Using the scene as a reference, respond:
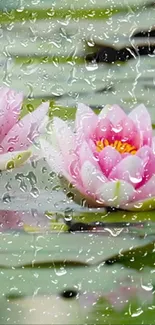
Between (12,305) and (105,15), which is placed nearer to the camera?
(12,305)

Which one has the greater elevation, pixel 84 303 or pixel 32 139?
pixel 32 139

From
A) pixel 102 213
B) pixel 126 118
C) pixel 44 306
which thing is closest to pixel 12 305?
pixel 44 306

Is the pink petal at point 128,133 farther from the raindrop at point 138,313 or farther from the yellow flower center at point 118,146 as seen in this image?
the raindrop at point 138,313

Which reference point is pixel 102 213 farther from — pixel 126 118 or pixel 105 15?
pixel 105 15

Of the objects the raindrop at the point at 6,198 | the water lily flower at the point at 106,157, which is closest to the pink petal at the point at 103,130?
the water lily flower at the point at 106,157

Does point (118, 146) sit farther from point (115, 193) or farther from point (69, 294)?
point (69, 294)
